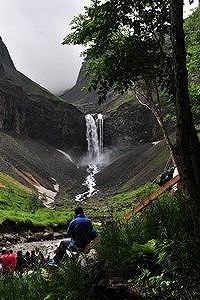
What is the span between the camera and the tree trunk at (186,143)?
8.56 meters

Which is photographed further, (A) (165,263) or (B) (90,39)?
(B) (90,39)

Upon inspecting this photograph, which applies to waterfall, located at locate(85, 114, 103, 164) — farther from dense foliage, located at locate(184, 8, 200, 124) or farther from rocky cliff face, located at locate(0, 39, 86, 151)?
dense foliage, located at locate(184, 8, 200, 124)

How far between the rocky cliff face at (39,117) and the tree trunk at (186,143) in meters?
166

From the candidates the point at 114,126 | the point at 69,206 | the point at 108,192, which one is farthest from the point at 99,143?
the point at 69,206

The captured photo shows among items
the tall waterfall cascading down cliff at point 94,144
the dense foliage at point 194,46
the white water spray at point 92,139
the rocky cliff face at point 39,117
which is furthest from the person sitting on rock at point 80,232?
the rocky cliff face at point 39,117

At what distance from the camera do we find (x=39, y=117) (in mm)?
185125

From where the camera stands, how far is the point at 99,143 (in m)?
181

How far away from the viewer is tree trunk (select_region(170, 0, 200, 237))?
856 centimetres

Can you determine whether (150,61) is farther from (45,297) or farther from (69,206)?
(69,206)

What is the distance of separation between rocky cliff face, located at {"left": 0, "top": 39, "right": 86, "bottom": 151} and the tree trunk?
165754mm

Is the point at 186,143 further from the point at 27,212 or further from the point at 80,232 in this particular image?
the point at 27,212

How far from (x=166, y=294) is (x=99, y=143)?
173m

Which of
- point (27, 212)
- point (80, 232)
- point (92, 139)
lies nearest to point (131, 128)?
point (92, 139)

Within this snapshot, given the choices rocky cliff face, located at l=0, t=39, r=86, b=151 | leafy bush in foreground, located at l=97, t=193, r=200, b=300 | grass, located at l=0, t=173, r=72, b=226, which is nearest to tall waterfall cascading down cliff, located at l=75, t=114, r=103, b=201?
rocky cliff face, located at l=0, t=39, r=86, b=151
